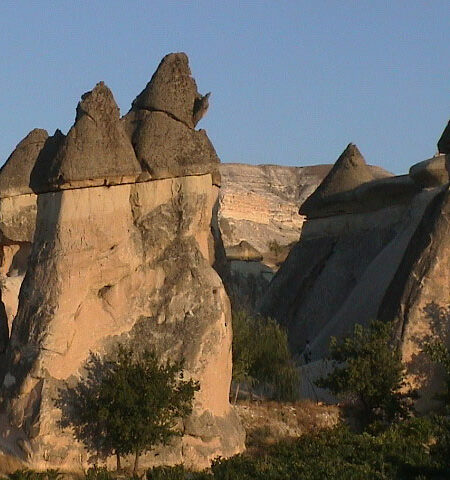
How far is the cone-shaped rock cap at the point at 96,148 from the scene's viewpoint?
12977 mm

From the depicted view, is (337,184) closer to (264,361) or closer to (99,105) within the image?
(264,361)

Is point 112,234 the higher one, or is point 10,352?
point 112,234

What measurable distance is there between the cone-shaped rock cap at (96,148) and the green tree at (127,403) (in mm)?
2209

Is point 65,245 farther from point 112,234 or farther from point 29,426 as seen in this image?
point 29,426

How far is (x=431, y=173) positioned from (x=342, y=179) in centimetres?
419

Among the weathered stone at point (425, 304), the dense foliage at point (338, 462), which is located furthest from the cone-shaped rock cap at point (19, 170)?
the weathered stone at point (425, 304)

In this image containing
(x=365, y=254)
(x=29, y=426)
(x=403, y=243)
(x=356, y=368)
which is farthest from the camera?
(x=365, y=254)

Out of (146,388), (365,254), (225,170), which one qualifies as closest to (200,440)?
(146,388)

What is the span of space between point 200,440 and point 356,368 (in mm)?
3325

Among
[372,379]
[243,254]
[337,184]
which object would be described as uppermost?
[337,184]

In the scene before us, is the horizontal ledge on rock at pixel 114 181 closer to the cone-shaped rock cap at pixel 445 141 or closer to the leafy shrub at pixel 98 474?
the leafy shrub at pixel 98 474

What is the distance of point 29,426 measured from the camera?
12.0 meters

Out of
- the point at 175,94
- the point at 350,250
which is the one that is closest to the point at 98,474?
the point at 175,94

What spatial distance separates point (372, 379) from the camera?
15.1 m
